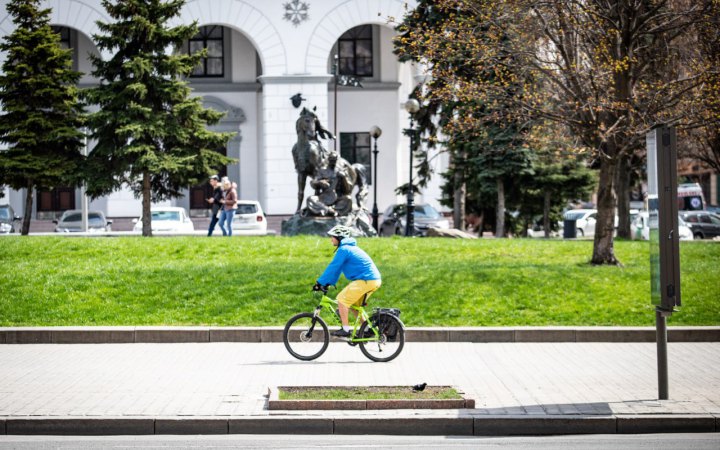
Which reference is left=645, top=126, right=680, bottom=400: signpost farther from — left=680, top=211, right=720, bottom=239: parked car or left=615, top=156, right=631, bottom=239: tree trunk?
left=680, top=211, right=720, bottom=239: parked car

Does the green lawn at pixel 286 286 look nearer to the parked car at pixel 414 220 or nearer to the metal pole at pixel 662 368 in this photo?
the metal pole at pixel 662 368

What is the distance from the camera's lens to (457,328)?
14930mm

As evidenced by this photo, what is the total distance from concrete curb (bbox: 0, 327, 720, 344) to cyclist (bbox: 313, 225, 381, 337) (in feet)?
6.70

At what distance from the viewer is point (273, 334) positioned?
48.9 feet

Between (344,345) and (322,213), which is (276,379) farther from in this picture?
(322,213)

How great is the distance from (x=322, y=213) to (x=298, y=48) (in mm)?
18953

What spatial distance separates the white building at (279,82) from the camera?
45.1 m

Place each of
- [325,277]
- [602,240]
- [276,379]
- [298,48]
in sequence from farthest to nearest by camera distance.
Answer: [298,48], [602,240], [325,277], [276,379]

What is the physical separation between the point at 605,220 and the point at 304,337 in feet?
31.9

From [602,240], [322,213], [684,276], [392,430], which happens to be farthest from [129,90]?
[392,430]

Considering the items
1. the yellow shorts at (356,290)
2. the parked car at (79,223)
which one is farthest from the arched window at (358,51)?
the yellow shorts at (356,290)

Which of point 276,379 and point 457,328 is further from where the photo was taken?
point 457,328

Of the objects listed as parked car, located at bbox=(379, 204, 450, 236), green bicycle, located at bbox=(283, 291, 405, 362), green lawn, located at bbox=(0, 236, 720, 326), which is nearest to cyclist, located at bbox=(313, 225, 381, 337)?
green bicycle, located at bbox=(283, 291, 405, 362)

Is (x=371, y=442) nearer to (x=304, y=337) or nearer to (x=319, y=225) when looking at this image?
(x=304, y=337)
